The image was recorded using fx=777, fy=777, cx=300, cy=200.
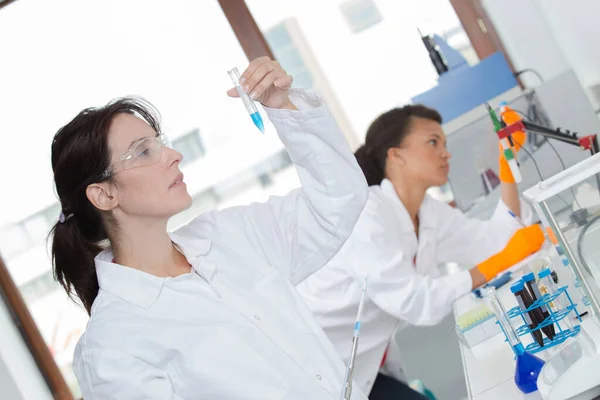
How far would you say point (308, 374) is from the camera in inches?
59.2

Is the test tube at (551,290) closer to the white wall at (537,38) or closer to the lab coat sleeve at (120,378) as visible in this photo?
the lab coat sleeve at (120,378)

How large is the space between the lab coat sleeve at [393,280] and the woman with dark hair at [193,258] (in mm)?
626

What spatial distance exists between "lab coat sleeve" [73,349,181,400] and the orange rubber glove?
140 centimetres

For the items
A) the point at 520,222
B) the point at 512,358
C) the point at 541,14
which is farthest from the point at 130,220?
the point at 541,14

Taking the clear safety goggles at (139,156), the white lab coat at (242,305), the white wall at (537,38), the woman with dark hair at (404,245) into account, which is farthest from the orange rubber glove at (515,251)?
the white wall at (537,38)

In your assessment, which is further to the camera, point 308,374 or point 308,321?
point 308,321

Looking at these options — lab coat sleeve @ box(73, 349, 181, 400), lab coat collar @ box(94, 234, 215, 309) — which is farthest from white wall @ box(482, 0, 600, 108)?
lab coat sleeve @ box(73, 349, 181, 400)

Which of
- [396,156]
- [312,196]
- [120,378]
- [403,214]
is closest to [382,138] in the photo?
[396,156]

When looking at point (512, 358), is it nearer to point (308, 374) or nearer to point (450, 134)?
point (308, 374)

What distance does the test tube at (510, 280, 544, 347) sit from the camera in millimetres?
1587

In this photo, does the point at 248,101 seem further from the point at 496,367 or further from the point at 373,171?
the point at 373,171

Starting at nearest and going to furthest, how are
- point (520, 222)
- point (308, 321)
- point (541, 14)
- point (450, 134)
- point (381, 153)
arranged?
point (308, 321), point (381, 153), point (520, 222), point (450, 134), point (541, 14)

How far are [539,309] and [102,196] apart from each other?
939 mm

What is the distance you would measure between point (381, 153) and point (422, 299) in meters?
0.65
